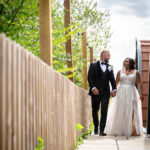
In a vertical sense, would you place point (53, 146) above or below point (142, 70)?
below

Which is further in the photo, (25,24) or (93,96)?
(93,96)

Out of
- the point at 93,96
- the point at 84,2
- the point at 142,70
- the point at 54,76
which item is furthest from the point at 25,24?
the point at 84,2

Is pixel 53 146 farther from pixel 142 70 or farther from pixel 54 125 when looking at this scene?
pixel 142 70

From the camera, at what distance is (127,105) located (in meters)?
10.4

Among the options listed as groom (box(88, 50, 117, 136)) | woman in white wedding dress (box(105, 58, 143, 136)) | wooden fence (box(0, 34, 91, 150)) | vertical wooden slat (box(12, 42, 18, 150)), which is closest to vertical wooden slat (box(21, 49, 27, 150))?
wooden fence (box(0, 34, 91, 150))

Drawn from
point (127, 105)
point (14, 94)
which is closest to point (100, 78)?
point (127, 105)

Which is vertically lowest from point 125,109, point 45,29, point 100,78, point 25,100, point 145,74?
point 125,109

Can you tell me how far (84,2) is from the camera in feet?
101

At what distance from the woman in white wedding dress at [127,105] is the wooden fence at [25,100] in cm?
561

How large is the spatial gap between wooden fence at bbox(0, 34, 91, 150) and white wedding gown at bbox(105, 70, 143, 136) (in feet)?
18.4

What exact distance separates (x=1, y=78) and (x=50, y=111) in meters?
2.07

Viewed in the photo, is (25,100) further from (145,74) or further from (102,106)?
(145,74)

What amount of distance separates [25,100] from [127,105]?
7761 millimetres

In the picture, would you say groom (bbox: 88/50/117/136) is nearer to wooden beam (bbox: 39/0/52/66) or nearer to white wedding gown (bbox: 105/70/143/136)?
white wedding gown (bbox: 105/70/143/136)
